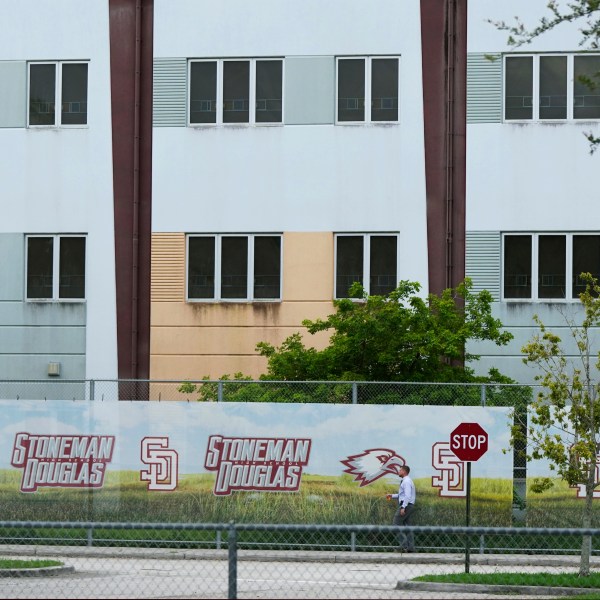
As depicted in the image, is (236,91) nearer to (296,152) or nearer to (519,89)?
(296,152)

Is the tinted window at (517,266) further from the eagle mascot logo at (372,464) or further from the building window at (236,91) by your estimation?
the eagle mascot logo at (372,464)

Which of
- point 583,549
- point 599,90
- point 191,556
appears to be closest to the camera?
point 583,549

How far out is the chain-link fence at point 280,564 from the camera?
1684 cm

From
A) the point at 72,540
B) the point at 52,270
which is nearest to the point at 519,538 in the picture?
the point at 72,540

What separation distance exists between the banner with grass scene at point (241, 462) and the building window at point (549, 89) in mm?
8157

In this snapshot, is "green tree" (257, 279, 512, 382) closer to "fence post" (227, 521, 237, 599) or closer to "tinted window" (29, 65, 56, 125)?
"tinted window" (29, 65, 56, 125)

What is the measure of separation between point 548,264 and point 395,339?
5016mm

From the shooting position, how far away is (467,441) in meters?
21.2

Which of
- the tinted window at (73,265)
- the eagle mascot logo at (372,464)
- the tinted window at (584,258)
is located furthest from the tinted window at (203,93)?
the eagle mascot logo at (372,464)

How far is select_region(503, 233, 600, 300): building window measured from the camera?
27609 millimetres

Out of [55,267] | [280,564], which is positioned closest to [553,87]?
[55,267]

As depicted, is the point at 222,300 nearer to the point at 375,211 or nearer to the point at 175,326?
the point at 175,326

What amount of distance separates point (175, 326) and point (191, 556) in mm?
7753

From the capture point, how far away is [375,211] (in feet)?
92.0
